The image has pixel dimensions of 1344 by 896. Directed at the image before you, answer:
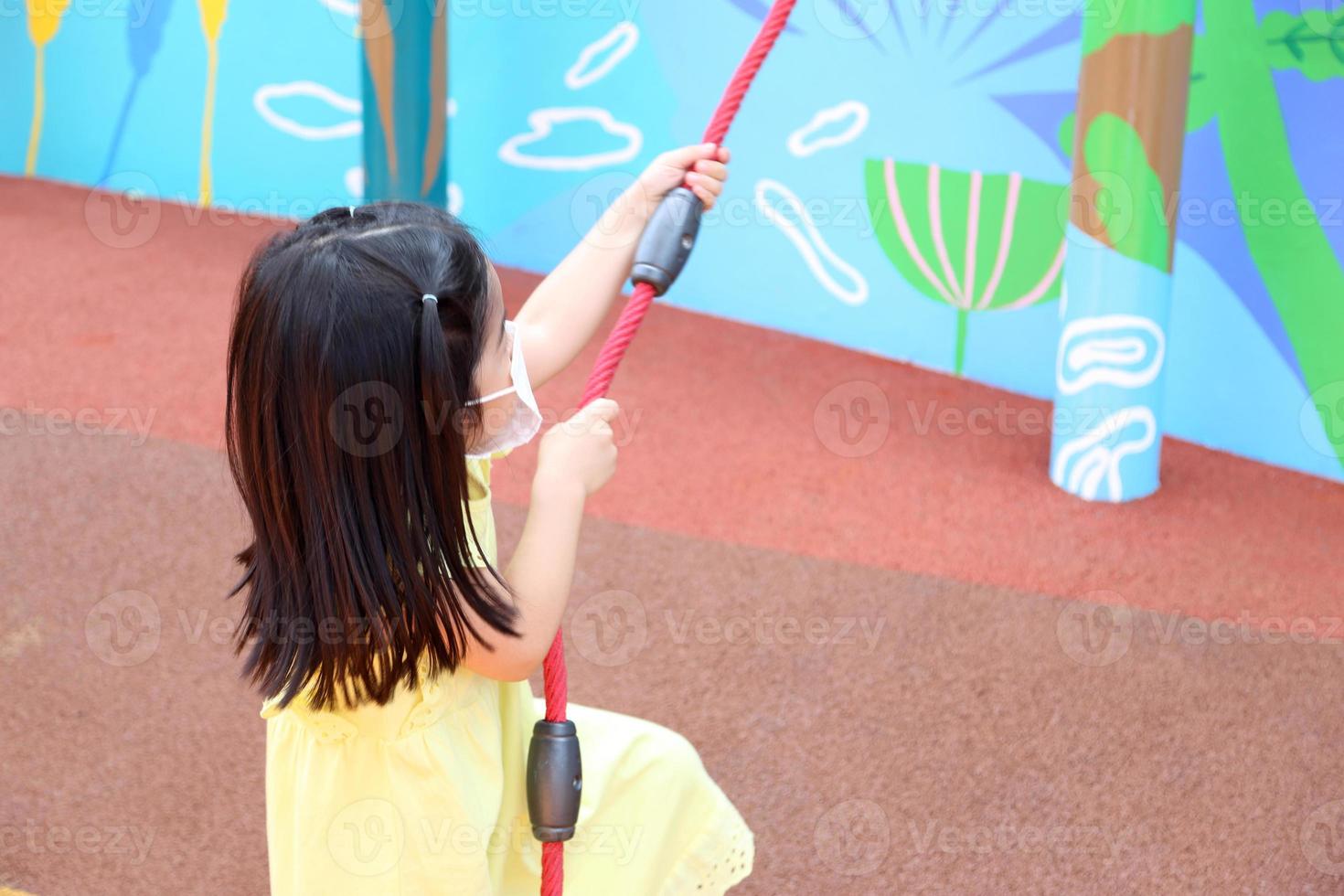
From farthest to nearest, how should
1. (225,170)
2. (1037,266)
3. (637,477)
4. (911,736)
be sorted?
1. (225,170)
2. (1037,266)
3. (637,477)
4. (911,736)

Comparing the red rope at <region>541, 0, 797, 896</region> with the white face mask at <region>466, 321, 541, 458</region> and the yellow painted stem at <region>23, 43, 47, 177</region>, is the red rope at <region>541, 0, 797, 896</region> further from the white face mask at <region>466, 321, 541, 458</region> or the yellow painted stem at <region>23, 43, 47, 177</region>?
the yellow painted stem at <region>23, 43, 47, 177</region>

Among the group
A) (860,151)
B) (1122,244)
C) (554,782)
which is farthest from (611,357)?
(860,151)

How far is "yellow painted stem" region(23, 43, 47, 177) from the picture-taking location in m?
5.07

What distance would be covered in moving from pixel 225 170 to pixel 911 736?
3589mm

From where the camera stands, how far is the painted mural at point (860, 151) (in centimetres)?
273

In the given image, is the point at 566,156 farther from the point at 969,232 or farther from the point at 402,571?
the point at 402,571

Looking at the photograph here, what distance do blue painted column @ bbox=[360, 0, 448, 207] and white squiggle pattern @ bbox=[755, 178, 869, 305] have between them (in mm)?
1054

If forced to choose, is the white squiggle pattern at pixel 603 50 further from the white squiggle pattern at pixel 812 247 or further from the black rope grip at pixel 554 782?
the black rope grip at pixel 554 782

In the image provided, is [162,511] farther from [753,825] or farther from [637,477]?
[753,825]

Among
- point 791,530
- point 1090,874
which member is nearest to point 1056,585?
point 791,530

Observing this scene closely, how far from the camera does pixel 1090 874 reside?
1690mm

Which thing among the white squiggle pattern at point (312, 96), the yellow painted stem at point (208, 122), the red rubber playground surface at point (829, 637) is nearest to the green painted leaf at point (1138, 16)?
the red rubber playground surface at point (829, 637)

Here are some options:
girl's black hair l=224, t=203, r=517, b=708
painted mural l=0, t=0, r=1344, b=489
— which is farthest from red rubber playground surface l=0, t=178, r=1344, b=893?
girl's black hair l=224, t=203, r=517, b=708

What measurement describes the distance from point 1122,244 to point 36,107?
4110 mm
